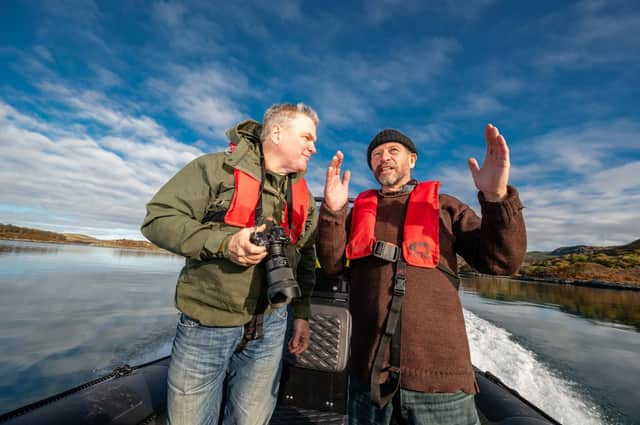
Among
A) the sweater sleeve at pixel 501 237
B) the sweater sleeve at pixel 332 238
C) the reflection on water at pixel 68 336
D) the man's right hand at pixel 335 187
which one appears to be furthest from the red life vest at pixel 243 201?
the reflection on water at pixel 68 336

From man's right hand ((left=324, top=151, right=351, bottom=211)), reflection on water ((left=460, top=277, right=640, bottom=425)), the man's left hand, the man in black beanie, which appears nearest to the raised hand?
the man in black beanie

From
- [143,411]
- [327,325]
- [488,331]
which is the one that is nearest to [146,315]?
[143,411]

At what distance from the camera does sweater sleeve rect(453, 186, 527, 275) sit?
1.32 metres

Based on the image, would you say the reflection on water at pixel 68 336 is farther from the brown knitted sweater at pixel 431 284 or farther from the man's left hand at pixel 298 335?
the brown knitted sweater at pixel 431 284

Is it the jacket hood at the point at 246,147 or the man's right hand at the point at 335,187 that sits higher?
the jacket hood at the point at 246,147

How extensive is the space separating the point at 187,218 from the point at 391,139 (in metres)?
1.37

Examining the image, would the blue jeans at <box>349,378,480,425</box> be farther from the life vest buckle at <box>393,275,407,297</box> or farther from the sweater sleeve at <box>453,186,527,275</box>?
the sweater sleeve at <box>453,186,527,275</box>

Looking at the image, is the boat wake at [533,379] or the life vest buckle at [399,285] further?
the boat wake at [533,379]

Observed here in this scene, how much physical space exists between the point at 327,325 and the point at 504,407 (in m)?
2.10

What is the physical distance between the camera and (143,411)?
236cm

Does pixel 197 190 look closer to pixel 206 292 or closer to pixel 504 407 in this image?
pixel 206 292

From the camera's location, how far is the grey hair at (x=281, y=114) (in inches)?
67.7

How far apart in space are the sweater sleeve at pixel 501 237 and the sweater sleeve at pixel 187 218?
1.23 m

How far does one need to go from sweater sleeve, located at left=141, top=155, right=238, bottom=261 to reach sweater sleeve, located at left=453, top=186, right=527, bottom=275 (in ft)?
4.03
